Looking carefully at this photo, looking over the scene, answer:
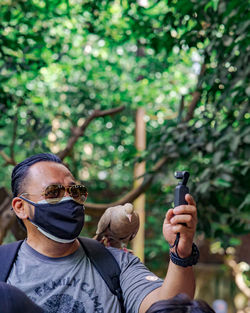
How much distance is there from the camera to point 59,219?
1982mm

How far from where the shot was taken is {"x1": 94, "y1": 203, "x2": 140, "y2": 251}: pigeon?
2.08 metres

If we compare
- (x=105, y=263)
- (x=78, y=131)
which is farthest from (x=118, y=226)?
(x=78, y=131)

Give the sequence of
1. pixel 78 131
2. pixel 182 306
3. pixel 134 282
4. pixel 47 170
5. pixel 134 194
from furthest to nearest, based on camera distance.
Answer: pixel 78 131 → pixel 134 194 → pixel 47 170 → pixel 134 282 → pixel 182 306

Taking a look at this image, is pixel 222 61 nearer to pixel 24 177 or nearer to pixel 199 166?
pixel 199 166

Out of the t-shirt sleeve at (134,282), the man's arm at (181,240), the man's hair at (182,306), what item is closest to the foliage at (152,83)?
the t-shirt sleeve at (134,282)

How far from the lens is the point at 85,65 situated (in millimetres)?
6809

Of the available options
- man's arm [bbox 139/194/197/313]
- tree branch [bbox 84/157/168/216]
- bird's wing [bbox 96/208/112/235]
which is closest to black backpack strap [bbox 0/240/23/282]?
bird's wing [bbox 96/208/112/235]

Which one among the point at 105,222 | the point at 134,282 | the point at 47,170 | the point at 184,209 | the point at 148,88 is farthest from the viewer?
the point at 148,88

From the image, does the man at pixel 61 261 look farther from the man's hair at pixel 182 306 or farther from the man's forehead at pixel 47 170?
the man's hair at pixel 182 306

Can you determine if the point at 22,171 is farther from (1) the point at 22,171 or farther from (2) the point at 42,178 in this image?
(2) the point at 42,178

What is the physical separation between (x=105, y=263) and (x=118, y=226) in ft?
0.63

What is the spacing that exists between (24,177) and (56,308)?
59cm

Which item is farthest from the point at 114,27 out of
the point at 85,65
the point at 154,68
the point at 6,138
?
the point at 6,138

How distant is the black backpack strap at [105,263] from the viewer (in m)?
1.90
